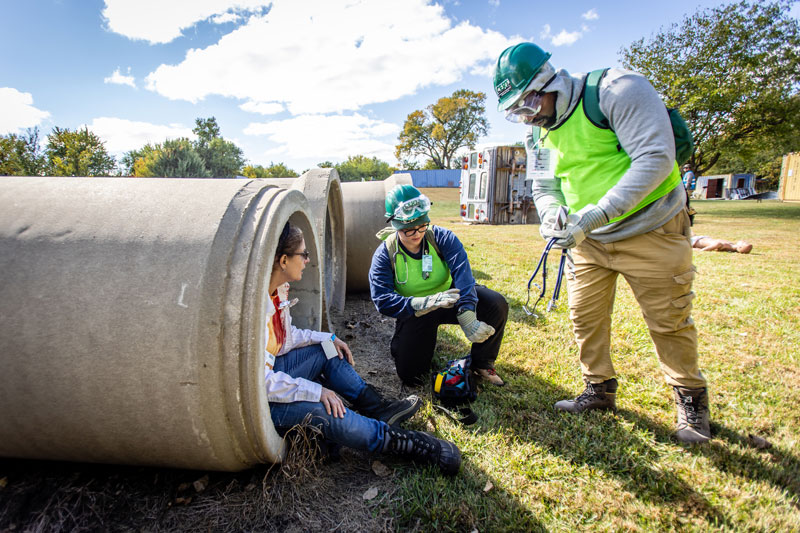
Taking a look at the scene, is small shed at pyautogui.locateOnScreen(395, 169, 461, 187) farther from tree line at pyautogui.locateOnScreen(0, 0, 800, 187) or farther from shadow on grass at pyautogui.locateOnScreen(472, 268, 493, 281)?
shadow on grass at pyautogui.locateOnScreen(472, 268, 493, 281)

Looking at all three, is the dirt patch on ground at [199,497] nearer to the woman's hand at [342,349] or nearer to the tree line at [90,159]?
the woman's hand at [342,349]

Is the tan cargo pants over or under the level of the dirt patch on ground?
over

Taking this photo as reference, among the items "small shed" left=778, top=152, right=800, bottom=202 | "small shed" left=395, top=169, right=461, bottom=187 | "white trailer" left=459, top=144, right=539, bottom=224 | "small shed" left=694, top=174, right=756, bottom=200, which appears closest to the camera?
"white trailer" left=459, top=144, right=539, bottom=224

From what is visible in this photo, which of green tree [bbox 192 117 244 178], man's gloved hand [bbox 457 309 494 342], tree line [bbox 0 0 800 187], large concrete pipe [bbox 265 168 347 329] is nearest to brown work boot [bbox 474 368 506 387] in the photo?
man's gloved hand [bbox 457 309 494 342]

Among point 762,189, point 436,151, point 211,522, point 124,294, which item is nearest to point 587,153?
point 124,294

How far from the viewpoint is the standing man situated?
96.7 inches

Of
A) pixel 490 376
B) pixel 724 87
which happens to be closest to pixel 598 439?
pixel 490 376

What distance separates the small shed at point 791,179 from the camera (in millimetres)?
36000

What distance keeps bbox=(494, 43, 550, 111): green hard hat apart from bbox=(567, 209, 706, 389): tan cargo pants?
3.65ft

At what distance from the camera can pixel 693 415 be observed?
9.20 ft

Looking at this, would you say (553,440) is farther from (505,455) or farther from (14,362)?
(14,362)

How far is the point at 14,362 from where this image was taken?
75.8 inches

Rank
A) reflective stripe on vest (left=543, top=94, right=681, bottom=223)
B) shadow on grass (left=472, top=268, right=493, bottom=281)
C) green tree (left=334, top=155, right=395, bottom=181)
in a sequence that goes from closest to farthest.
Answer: reflective stripe on vest (left=543, top=94, right=681, bottom=223) → shadow on grass (left=472, top=268, right=493, bottom=281) → green tree (left=334, top=155, right=395, bottom=181)

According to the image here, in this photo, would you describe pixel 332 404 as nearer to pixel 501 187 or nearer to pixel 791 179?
A: pixel 501 187
